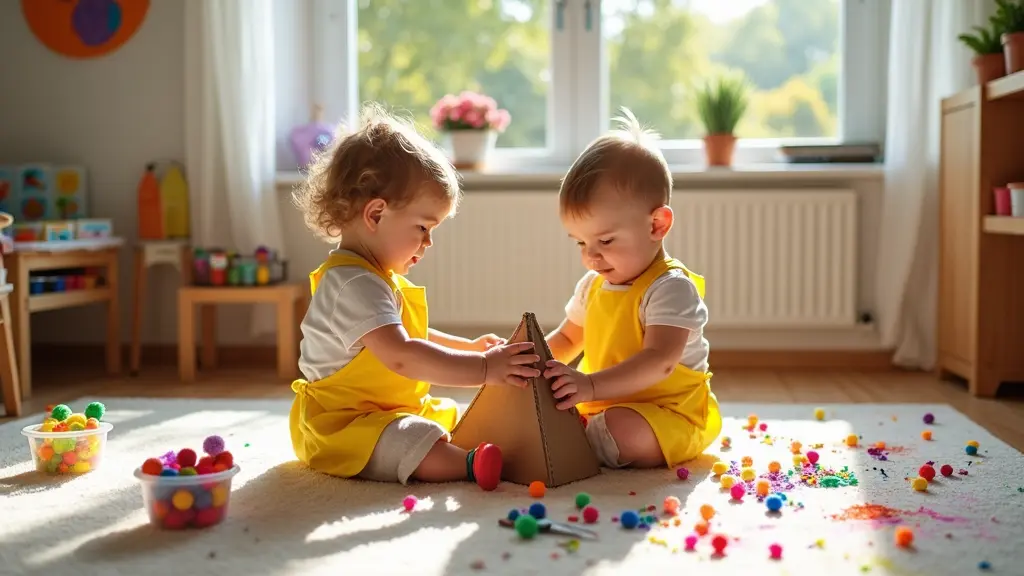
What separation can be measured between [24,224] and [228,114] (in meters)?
0.79

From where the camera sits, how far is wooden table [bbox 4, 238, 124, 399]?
306 centimetres

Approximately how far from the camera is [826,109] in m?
3.87

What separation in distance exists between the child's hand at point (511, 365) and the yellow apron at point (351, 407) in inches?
7.9

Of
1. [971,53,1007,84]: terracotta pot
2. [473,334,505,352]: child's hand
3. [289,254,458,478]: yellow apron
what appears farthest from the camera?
[971,53,1007,84]: terracotta pot

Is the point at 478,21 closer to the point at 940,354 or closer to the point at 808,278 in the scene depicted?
the point at 808,278

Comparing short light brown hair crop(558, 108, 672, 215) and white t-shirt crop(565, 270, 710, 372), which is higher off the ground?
short light brown hair crop(558, 108, 672, 215)

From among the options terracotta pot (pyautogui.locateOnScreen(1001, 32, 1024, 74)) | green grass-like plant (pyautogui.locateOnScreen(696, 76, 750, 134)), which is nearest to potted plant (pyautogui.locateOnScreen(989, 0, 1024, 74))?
terracotta pot (pyautogui.locateOnScreen(1001, 32, 1024, 74))

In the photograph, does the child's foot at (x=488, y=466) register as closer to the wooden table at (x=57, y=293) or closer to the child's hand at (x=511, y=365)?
the child's hand at (x=511, y=365)

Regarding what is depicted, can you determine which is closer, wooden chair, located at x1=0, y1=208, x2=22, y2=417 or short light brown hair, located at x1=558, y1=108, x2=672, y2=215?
short light brown hair, located at x1=558, y1=108, x2=672, y2=215

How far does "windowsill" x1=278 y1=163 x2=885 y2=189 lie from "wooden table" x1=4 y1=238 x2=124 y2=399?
663 millimetres

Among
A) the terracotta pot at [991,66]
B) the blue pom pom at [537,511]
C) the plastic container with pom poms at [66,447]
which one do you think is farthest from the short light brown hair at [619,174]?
the terracotta pot at [991,66]

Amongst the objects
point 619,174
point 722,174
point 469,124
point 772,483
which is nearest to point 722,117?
point 722,174

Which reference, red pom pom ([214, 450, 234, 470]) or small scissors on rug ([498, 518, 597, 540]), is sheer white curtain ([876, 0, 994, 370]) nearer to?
small scissors on rug ([498, 518, 597, 540])

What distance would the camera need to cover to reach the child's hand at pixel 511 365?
1.86 m
